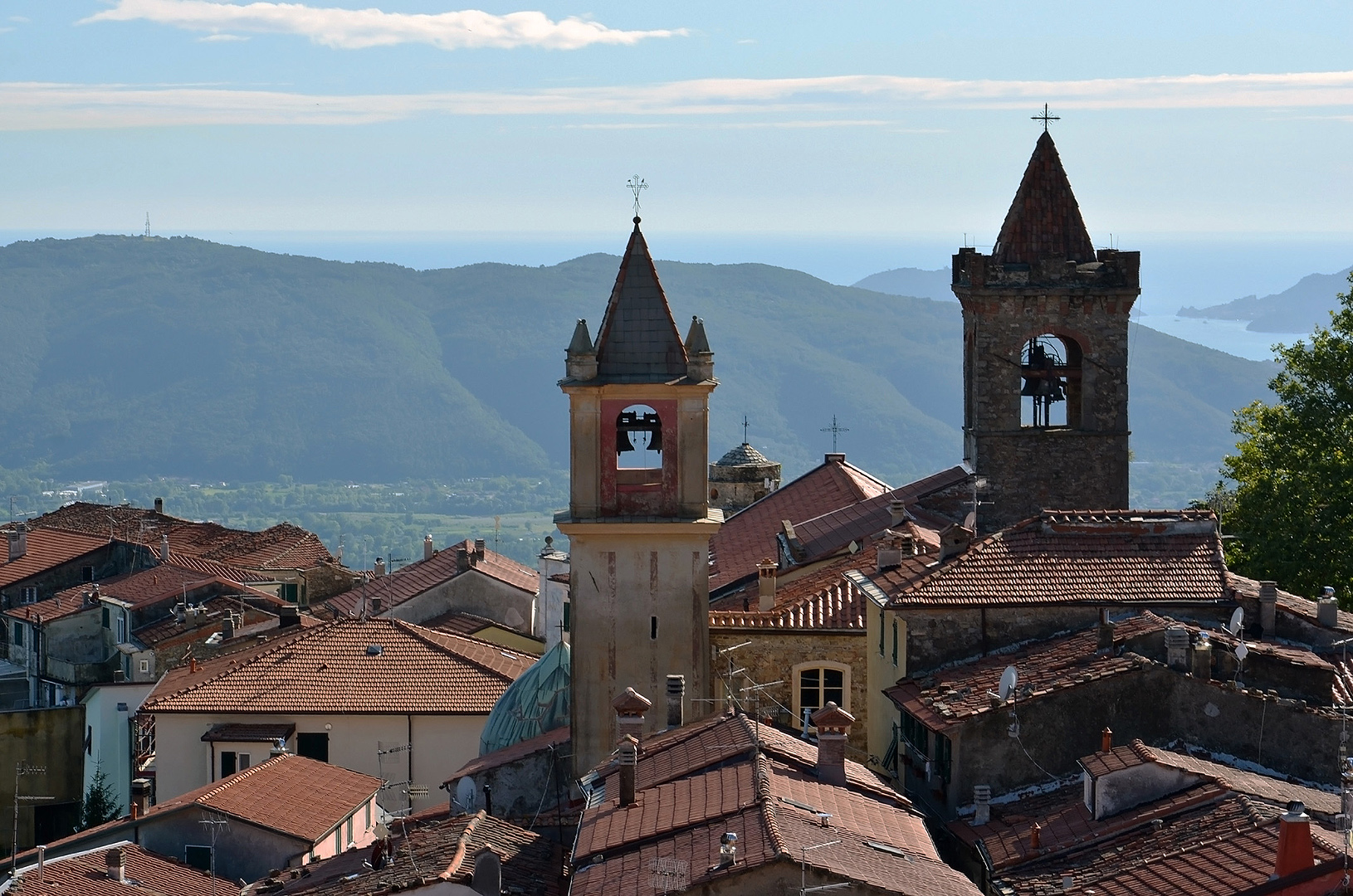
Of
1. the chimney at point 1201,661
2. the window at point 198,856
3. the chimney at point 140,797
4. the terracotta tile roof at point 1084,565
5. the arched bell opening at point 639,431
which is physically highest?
the arched bell opening at point 639,431

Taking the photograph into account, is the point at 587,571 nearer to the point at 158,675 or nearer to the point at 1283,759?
the point at 1283,759

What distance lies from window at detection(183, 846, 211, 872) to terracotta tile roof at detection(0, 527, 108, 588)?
36215mm

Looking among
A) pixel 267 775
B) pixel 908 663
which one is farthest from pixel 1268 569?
pixel 267 775

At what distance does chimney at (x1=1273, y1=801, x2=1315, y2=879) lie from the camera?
76.7 feet

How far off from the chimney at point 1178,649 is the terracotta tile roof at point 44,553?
49020 millimetres

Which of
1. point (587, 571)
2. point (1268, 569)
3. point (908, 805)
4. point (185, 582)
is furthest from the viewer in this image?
point (185, 582)

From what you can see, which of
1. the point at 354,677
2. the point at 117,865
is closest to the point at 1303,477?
the point at 354,677

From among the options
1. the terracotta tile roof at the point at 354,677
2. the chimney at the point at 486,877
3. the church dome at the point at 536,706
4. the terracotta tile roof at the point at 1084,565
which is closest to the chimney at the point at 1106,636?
the terracotta tile roof at the point at 1084,565

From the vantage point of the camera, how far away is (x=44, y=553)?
76.8 m

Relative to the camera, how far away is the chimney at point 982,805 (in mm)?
30717

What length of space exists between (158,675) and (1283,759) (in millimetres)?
34655

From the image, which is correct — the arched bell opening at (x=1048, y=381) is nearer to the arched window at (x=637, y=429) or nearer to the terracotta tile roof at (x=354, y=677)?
the arched window at (x=637, y=429)

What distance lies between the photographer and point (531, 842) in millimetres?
31594

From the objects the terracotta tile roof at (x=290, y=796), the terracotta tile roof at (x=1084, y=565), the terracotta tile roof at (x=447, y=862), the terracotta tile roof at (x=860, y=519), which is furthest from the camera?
the terracotta tile roof at (x=860, y=519)
